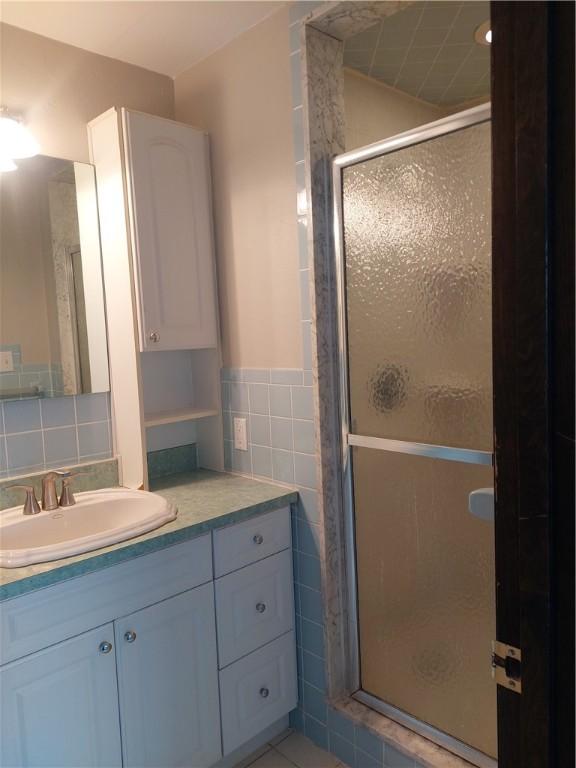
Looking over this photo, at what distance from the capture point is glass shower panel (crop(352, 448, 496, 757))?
1480mm

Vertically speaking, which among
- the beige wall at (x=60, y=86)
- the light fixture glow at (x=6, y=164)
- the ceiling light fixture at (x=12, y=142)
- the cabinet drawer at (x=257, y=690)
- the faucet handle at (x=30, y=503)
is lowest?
the cabinet drawer at (x=257, y=690)

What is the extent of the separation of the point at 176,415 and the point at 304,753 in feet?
4.17

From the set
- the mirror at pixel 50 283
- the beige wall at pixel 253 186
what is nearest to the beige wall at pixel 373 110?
the beige wall at pixel 253 186

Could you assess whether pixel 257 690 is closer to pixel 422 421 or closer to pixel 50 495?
pixel 50 495

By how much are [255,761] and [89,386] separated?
1.41m

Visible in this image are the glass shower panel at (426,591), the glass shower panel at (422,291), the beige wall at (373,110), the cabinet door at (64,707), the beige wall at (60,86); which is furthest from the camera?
the beige wall at (373,110)

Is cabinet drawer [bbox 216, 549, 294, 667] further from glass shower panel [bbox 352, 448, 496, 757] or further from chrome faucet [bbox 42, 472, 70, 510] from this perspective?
chrome faucet [bbox 42, 472, 70, 510]

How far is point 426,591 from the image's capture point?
161 centimetres

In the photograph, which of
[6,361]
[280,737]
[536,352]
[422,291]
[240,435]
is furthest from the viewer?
[240,435]

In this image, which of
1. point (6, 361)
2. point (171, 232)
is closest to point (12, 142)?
point (171, 232)

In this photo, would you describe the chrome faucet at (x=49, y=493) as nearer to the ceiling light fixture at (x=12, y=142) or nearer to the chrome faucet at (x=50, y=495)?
the chrome faucet at (x=50, y=495)

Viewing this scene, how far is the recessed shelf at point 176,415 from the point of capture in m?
1.92

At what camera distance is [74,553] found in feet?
4.44

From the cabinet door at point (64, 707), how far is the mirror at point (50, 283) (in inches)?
32.2
